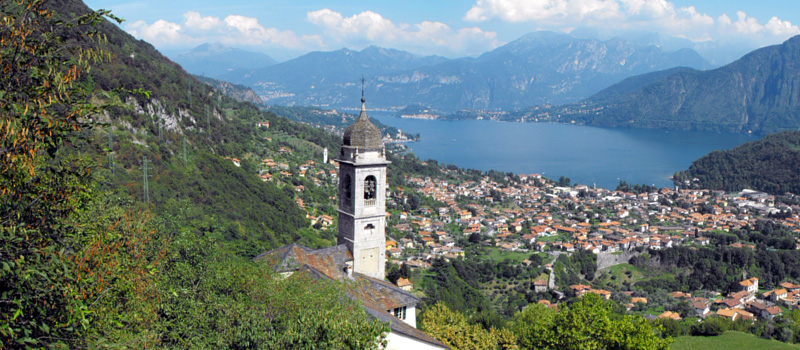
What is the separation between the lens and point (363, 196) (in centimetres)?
1875

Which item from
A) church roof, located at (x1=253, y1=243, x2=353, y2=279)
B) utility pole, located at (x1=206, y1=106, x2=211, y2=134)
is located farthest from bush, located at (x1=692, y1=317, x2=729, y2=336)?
utility pole, located at (x1=206, y1=106, x2=211, y2=134)

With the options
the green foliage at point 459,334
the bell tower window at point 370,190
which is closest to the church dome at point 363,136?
the bell tower window at point 370,190

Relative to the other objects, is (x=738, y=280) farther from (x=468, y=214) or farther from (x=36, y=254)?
(x=36, y=254)

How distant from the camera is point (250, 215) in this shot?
41688mm

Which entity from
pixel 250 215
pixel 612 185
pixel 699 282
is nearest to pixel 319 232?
pixel 250 215

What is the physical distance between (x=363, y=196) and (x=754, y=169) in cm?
12569

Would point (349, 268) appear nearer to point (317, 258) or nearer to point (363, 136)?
point (317, 258)

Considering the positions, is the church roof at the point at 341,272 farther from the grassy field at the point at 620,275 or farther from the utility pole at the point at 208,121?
the utility pole at the point at 208,121

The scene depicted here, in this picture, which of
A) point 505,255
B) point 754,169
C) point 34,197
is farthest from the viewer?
point 754,169

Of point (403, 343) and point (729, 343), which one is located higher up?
point (403, 343)

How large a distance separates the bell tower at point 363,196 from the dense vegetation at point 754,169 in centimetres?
11250

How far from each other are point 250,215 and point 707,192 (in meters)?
95.2

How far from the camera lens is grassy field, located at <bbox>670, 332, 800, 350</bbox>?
1317 inches

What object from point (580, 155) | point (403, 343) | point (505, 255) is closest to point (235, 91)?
point (580, 155)
